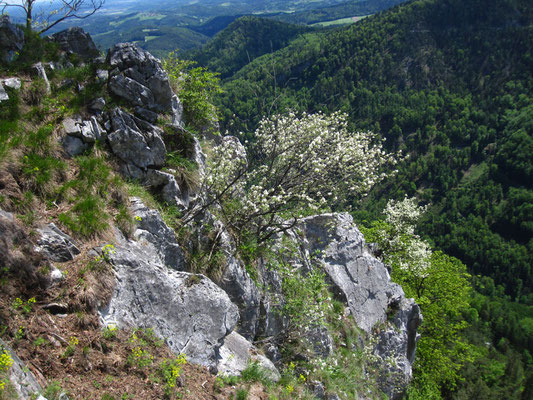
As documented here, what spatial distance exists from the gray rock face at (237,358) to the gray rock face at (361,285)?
28.0 ft

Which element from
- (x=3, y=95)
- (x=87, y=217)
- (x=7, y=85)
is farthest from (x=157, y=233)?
(x=7, y=85)

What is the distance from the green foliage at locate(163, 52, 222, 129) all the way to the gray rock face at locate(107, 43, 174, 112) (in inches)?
97.0

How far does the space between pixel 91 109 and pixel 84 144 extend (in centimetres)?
156

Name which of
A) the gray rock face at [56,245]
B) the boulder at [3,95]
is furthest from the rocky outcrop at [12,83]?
the gray rock face at [56,245]

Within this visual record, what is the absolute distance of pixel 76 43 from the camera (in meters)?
14.3

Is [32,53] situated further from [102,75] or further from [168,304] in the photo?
[168,304]

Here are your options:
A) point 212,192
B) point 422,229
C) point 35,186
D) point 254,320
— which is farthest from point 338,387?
point 422,229

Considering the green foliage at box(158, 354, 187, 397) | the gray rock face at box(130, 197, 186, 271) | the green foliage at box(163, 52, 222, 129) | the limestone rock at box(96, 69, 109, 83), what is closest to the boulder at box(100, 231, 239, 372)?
the gray rock face at box(130, 197, 186, 271)

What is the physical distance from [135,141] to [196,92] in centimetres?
604

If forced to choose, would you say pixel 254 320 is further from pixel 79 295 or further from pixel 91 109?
pixel 91 109

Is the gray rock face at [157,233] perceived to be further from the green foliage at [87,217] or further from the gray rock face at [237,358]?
the gray rock face at [237,358]

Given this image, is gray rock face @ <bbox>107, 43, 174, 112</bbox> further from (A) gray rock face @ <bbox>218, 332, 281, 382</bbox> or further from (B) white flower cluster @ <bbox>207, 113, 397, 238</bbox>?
(A) gray rock face @ <bbox>218, 332, 281, 382</bbox>

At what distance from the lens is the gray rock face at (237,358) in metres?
9.49

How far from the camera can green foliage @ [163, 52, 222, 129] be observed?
1662cm
